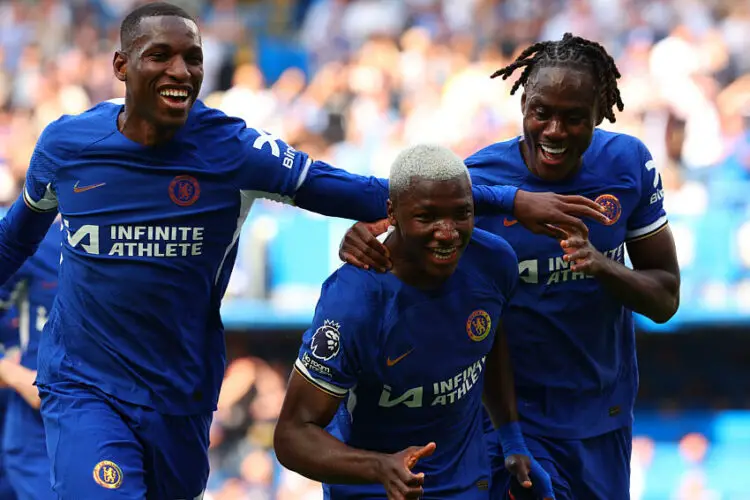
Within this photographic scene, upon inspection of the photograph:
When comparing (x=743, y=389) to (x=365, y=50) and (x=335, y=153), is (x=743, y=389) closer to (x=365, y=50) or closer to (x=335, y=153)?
(x=335, y=153)

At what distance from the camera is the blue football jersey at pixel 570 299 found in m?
5.82

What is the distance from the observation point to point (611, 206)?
582 cm

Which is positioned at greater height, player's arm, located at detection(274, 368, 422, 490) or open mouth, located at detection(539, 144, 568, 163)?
open mouth, located at detection(539, 144, 568, 163)

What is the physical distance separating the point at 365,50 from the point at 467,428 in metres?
9.77

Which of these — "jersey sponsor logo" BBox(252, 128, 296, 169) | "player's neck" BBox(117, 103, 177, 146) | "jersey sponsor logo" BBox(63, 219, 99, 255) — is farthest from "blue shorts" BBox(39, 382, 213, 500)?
"jersey sponsor logo" BBox(252, 128, 296, 169)

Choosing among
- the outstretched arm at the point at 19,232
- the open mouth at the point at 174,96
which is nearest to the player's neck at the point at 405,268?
the open mouth at the point at 174,96

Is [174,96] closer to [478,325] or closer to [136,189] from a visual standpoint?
[136,189]

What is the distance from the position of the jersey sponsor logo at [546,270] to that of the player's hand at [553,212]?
1.21ft

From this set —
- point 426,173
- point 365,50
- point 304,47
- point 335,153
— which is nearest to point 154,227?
point 426,173

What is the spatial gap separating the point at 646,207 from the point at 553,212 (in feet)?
2.41

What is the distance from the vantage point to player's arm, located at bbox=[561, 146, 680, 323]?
18.7ft

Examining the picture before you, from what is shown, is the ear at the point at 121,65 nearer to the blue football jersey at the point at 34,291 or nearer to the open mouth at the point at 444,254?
the open mouth at the point at 444,254

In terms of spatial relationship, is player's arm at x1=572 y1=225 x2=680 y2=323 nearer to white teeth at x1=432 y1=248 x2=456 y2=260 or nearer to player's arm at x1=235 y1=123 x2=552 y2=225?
player's arm at x1=235 y1=123 x2=552 y2=225

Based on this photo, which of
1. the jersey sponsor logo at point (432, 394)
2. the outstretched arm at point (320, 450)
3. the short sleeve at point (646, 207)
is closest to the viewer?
the outstretched arm at point (320, 450)
